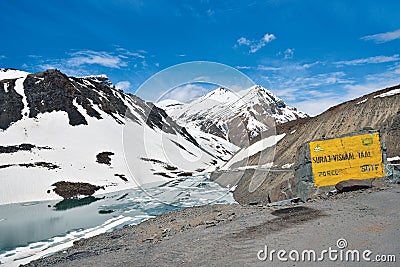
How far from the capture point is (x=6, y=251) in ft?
78.2

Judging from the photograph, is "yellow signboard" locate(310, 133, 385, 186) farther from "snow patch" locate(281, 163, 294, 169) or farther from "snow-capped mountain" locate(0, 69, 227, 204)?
"snow-capped mountain" locate(0, 69, 227, 204)

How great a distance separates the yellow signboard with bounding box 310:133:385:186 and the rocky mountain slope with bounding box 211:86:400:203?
27.9ft

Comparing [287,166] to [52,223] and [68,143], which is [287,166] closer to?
[52,223]

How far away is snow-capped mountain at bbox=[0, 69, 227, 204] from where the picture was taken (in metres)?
70.6

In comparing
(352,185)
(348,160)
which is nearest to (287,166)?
(348,160)

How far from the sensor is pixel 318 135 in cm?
4884

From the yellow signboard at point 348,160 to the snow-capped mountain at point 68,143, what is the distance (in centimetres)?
3677

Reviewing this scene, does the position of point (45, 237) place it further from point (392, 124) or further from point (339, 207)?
point (392, 124)

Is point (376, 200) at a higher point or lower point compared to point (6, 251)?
higher

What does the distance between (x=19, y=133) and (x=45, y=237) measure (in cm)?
7830

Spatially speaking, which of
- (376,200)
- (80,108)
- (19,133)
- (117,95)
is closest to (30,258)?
(376,200)

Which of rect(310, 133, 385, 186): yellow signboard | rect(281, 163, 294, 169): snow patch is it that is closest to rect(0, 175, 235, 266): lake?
rect(281, 163, 294, 169): snow patch

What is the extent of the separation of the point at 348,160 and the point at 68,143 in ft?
297

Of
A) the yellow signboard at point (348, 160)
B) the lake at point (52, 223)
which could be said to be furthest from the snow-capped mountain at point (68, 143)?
the yellow signboard at point (348, 160)
